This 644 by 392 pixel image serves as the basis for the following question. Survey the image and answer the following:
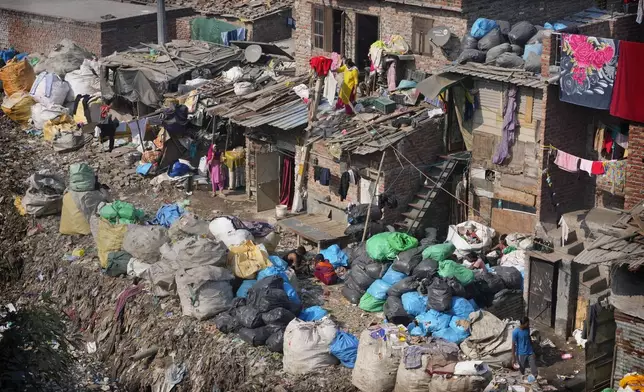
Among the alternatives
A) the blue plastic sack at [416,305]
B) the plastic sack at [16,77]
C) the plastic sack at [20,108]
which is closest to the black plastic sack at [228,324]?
the blue plastic sack at [416,305]

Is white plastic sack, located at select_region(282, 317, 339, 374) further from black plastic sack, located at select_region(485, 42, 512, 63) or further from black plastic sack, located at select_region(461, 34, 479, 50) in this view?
black plastic sack, located at select_region(461, 34, 479, 50)

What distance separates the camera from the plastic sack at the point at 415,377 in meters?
14.1

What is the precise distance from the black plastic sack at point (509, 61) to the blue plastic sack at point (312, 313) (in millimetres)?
5734

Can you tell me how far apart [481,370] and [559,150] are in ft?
17.6

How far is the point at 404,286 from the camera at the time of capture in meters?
16.3

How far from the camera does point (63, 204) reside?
20844 millimetres

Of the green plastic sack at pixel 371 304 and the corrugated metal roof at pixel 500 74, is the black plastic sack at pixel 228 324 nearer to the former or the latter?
the green plastic sack at pixel 371 304

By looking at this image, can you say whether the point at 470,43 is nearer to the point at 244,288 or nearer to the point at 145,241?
the point at 244,288

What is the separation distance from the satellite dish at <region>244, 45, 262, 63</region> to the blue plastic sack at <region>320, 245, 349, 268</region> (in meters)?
8.16

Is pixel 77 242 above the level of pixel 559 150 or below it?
below

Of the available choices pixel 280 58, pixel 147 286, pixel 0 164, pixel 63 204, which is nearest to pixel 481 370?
pixel 147 286

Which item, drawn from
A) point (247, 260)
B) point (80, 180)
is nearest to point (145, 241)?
point (247, 260)

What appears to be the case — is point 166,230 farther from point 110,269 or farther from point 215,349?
point 215,349

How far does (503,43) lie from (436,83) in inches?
57.0
